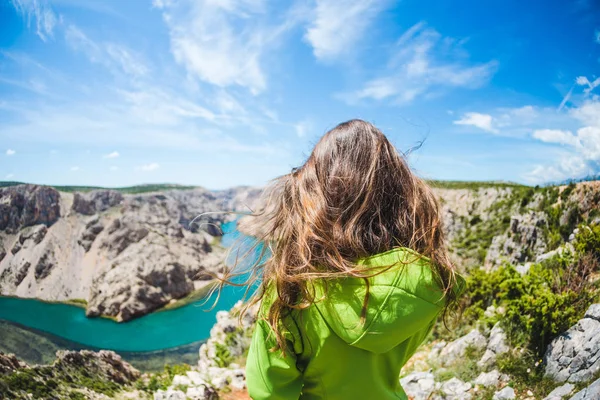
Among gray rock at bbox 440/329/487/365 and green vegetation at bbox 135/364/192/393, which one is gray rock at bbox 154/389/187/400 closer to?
green vegetation at bbox 135/364/192/393

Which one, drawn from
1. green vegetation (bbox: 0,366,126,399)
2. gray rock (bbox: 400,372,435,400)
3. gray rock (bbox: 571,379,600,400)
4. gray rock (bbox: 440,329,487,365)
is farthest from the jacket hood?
green vegetation (bbox: 0,366,126,399)

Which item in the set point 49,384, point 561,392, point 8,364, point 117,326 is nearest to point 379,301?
point 561,392

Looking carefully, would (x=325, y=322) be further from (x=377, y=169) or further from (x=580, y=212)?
(x=580, y=212)

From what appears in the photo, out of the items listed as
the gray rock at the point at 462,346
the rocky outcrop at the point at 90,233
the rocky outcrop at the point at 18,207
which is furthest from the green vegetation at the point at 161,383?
the rocky outcrop at the point at 90,233

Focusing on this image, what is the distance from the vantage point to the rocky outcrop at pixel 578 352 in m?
3.52

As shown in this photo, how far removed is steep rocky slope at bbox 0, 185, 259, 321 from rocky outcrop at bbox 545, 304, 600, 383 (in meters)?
36.6

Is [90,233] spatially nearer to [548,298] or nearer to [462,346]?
[462,346]

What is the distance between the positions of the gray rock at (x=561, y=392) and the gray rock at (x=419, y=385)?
155cm

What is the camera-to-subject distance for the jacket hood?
117cm

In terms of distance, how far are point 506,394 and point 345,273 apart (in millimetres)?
4293

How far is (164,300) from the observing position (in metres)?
53.2

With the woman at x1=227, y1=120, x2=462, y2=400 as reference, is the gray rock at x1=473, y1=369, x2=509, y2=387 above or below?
below

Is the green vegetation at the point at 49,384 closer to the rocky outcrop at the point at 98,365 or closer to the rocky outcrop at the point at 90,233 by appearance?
the rocky outcrop at the point at 98,365

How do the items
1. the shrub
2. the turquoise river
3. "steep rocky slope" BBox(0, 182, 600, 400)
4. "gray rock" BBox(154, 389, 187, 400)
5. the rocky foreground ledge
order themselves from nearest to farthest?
1. the rocky foreground ledge
2. "steep rocky slope" BBox(0, 182, 600, 400)
3. the shrub
4. "gray rock" BBox(154, 389, 187, 400)
5. the turquoise river
